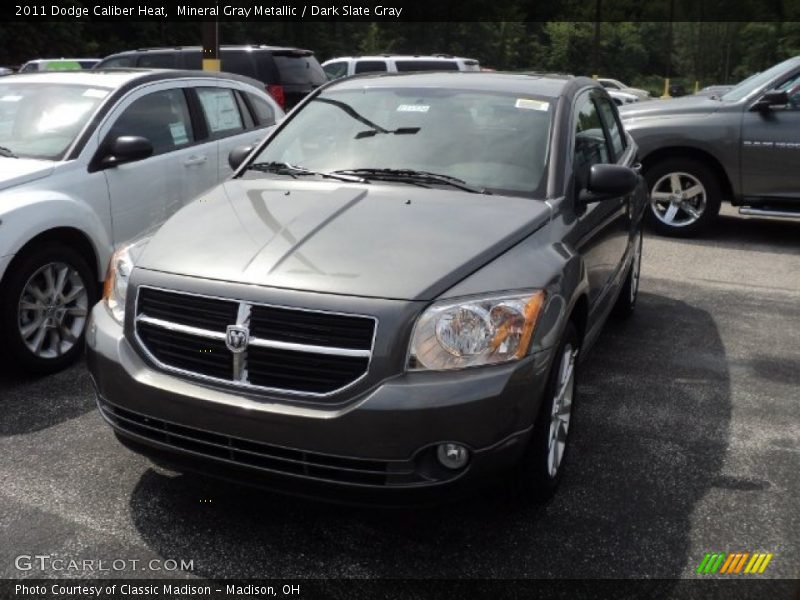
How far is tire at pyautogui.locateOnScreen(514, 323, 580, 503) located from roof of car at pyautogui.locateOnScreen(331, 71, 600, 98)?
1.45 meters

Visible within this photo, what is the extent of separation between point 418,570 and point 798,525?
1.51 metres

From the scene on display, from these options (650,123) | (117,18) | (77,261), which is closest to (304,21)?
(117,18)

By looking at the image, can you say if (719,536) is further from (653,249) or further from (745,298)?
(653,249)

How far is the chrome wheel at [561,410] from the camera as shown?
10.5 ft

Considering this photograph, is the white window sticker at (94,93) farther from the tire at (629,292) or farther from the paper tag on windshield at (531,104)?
the tire at (629,292)

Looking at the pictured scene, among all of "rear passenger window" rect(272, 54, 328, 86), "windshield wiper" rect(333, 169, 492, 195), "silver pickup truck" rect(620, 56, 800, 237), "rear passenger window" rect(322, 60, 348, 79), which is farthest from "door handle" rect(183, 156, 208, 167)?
"rear passenger window" rect(322, 60, 348, 79)

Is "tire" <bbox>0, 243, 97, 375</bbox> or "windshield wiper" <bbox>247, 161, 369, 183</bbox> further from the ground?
"windshield wiper" <bbox>247, 161, 369, 183</bbox>

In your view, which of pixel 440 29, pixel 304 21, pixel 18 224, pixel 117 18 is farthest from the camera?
pixel 440 29

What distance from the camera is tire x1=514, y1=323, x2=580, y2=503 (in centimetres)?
302

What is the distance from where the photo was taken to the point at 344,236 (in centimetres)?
316

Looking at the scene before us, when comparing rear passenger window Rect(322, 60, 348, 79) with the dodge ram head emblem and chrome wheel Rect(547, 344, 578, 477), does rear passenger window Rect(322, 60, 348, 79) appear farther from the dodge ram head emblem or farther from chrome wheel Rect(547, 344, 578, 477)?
the dodge ram head emblem

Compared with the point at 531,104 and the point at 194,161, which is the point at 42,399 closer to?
the point at 194,161

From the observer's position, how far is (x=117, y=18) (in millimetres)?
44062

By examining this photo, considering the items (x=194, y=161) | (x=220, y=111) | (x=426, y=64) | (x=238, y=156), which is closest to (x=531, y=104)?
(x=238, y=156)
